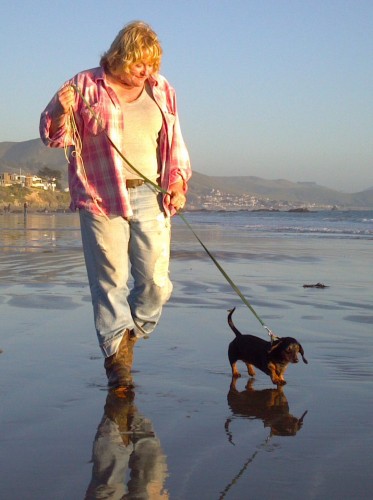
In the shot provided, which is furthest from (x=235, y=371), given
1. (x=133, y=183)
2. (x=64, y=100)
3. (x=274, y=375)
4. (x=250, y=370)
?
(x=64, y=100)

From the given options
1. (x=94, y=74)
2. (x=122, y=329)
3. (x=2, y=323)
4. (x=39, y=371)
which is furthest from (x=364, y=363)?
(x=2, y=323)

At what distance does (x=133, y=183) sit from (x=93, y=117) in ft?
1.32

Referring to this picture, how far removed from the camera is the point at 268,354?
4242 mm

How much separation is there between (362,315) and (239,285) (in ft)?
8.74

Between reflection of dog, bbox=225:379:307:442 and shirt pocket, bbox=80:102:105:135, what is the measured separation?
1.49 metres

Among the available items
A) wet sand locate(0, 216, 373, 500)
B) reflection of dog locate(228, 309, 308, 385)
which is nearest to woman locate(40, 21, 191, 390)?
wet sand locate(0, 216, 373, 500)

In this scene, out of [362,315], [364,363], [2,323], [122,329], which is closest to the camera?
[122,329]

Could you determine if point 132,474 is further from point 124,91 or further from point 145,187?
point 124,91

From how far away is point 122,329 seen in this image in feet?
A: 14.2

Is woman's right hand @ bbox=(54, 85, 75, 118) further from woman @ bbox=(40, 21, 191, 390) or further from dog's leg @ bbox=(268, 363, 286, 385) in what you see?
dog's leg @ bbox=(268, 363, 286, 385)

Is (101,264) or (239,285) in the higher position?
(101,264)

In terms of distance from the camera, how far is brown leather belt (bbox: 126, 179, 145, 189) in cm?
437

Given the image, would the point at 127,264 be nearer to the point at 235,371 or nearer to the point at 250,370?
the point at 235,371

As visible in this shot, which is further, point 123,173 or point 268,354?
point 123,173
